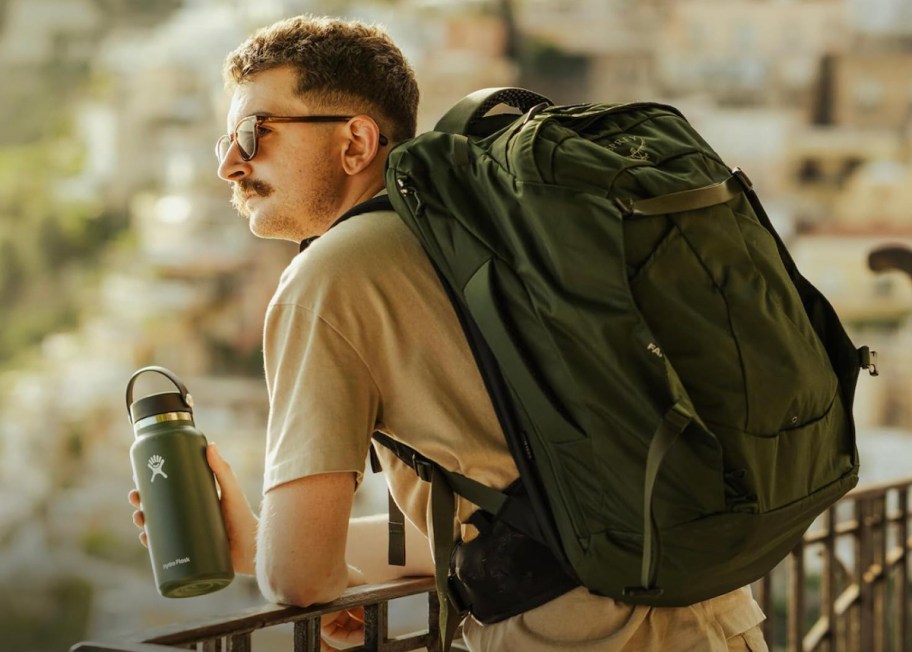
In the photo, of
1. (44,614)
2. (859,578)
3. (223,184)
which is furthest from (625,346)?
(44,614)

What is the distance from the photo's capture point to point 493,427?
1068 millimetres

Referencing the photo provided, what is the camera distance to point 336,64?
133 centimetres

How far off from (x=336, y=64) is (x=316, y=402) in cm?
43

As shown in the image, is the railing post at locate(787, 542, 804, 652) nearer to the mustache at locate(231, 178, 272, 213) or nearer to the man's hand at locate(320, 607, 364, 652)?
the man's hand at locate(320, 607, 364, 652)

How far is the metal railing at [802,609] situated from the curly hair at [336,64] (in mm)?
509

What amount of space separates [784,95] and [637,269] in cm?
971

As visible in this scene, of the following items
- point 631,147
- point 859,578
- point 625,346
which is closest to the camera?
point 625,346

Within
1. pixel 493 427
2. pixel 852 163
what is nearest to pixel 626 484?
pixel 493 427

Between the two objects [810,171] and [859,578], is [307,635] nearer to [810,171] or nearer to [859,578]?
[859,578]

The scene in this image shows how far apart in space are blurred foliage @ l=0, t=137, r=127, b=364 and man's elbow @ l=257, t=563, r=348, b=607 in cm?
1157

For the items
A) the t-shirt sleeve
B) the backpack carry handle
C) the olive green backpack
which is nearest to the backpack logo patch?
the olive green backpack

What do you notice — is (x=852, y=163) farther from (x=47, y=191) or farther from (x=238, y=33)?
(x=47, y=191)

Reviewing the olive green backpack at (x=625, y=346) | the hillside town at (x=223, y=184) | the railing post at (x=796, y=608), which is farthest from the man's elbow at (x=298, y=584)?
the hillside town at (x=223, y=184)

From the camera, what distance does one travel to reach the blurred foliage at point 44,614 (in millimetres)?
11258
